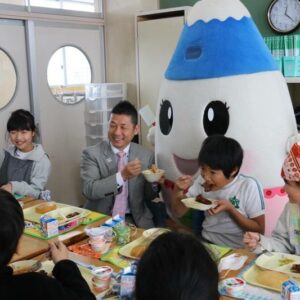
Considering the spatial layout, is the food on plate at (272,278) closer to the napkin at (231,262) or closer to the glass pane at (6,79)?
the napkin at (231,262)

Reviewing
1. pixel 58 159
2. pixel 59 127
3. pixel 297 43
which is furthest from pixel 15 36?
pixel 297 43

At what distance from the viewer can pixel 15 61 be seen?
3359 mm

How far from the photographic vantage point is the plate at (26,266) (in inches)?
55.6

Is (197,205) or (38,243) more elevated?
(197,205)

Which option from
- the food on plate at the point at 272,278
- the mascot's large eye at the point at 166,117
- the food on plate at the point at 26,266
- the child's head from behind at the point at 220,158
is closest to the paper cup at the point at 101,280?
the food on plate at the point at 26,266

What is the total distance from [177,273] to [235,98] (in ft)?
4.35

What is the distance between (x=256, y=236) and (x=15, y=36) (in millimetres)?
2652

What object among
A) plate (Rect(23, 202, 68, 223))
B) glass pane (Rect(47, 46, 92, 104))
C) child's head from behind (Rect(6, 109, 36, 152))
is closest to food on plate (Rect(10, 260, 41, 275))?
plate (Rect(23, 202, 68, 223))

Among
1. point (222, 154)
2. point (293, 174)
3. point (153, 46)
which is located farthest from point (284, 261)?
point (153, 46)

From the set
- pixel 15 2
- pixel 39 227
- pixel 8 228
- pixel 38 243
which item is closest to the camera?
pixel 8 228

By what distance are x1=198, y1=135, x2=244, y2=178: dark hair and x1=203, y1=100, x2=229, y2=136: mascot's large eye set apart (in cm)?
20

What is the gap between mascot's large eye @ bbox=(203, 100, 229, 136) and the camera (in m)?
1.99

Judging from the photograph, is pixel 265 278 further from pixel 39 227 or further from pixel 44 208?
pixel 44 208

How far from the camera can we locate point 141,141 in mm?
3789
